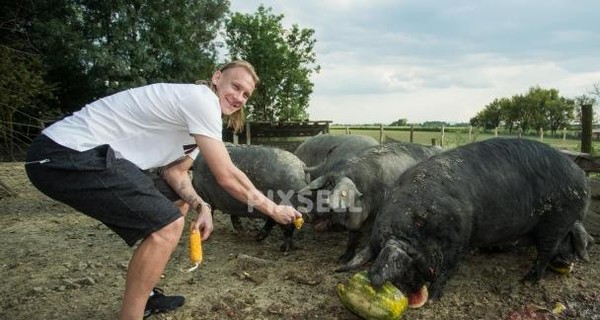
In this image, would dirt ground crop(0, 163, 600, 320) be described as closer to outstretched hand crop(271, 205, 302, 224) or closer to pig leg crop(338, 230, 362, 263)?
pig leg crop(338, 230, 362, 263)

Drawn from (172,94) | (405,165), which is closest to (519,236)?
(405,165)

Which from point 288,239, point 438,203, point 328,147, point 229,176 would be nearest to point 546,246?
point 438,203

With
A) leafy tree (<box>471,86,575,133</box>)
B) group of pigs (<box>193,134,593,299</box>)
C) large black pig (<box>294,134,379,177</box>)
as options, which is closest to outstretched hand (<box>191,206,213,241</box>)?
group of pigs (<box>193,134,593,299</box>)

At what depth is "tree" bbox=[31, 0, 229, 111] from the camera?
17.8 meters

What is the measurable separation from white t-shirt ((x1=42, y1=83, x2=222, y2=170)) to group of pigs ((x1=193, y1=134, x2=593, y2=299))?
1603mm

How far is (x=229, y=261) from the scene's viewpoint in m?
5.27

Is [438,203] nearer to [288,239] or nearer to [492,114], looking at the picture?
[288,239]

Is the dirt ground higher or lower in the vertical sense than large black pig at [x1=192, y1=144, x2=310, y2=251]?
lower

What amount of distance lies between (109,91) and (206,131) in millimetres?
17430

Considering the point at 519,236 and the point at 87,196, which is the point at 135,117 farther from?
the point at 519,236

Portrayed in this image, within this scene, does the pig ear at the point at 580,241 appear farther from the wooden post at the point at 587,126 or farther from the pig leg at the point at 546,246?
the wooden post at the point at 587,126

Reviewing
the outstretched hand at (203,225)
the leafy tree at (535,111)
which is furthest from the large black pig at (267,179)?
the leafy tree at (535,111)

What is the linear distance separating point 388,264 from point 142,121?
6.37ft

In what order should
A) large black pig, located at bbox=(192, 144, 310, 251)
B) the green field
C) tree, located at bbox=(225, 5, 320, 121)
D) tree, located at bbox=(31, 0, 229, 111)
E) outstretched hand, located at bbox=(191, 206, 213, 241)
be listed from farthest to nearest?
tree, located at bbox=(225, 5, 320, 121) → tree, located at bbox=(31, 0, 229, 111) → the green field → large black pig, located at bbox=(192, 144, 310, 251) → outstretched hand, located at bbox=(191, 206, 213, 241)
